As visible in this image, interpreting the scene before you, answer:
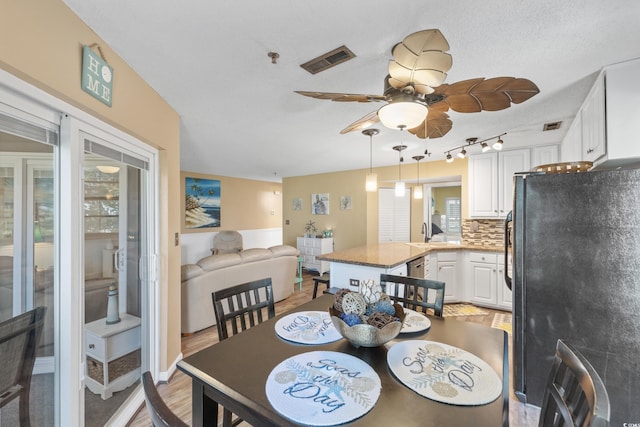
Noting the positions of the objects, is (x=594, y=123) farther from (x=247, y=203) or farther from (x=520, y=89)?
(x=247, y=203)

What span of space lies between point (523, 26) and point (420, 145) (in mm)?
2487

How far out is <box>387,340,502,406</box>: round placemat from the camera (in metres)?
0.88

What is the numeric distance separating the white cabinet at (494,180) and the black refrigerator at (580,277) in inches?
97.2

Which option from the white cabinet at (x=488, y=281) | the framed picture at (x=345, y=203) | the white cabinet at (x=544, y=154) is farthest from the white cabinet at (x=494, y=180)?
the framed picture at (x=345, y=203)

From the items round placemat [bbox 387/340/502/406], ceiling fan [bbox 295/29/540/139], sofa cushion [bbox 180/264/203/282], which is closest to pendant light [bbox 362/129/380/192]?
ceiling fan [bbox 295/29/540/139]

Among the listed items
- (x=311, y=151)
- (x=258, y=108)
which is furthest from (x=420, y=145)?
(x=258, y=108)

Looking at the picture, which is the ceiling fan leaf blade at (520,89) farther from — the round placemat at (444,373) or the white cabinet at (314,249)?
the white cabinet at (314,249)

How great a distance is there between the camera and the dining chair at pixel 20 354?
3.65 feet

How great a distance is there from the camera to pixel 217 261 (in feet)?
10.7

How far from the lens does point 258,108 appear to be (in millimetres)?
2455

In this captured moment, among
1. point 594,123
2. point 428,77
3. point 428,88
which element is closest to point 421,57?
point 428,77

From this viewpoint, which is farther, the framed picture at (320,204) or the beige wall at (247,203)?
the beige wall at (247,203)

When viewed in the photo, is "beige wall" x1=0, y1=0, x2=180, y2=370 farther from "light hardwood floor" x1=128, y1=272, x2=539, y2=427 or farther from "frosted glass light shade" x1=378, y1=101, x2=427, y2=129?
"frosted glass light shade" x1=378, y1=101, x2=427, y2=129

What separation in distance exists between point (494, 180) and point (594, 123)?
7.15 feet
